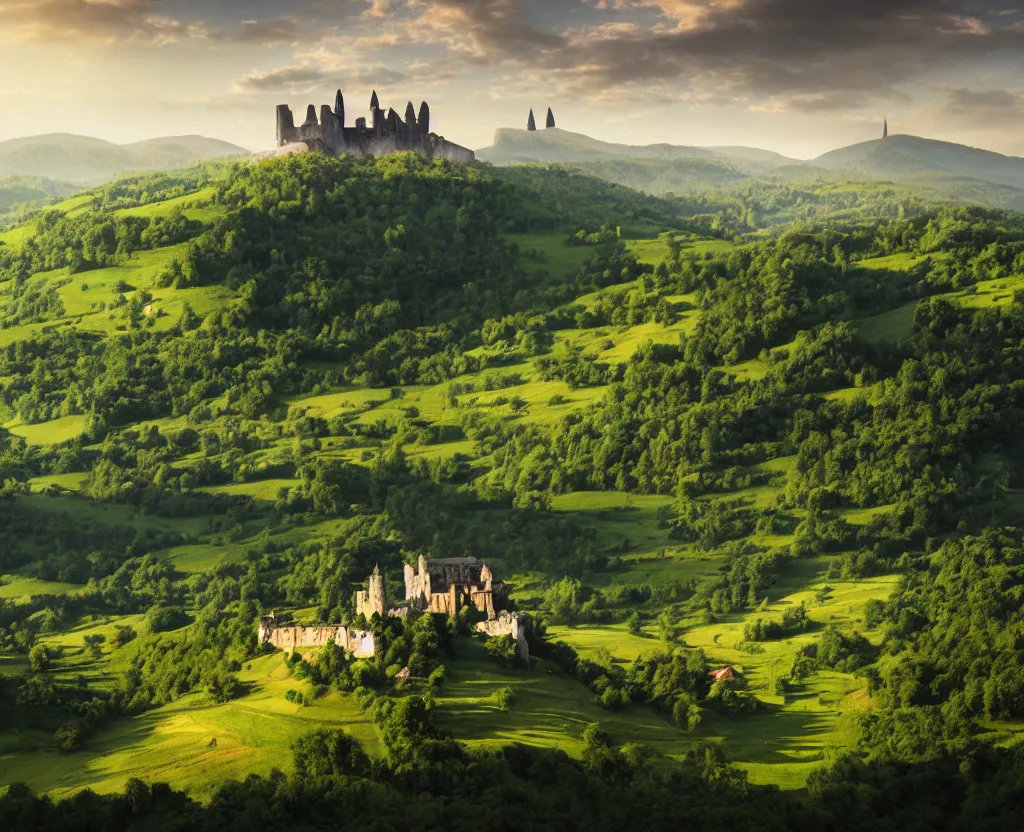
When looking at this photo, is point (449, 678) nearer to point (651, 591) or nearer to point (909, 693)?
point (909, 693)

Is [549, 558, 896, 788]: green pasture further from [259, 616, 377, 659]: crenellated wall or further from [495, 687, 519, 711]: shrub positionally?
[259, 616, 377, 659]: crenellated wall

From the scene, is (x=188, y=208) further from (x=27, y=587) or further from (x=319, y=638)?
(x=319, y=638)

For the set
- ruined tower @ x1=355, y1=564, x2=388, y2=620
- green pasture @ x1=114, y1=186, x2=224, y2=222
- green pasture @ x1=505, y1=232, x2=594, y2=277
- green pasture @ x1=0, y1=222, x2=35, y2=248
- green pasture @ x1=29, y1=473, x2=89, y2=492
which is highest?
green pasture @ x1=114, y1=186, x2=224, y2=222

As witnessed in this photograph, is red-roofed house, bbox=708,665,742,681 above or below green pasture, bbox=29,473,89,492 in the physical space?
below

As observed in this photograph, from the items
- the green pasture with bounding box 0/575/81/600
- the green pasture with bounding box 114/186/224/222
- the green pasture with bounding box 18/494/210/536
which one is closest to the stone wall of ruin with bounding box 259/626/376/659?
the green pasture with bounding box 0/575/81/600

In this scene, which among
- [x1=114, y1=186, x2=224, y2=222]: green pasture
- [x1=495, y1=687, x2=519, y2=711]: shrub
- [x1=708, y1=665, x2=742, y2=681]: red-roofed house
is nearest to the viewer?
[x1=495, y1=687, x2=519, y2=711]: shrub

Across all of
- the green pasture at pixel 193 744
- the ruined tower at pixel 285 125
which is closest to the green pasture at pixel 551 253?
the ruined tower at pixel 285 125

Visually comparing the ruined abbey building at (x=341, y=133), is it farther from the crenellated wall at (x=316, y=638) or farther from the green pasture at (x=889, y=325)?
the crenellated wall at (x=316, y=638)
